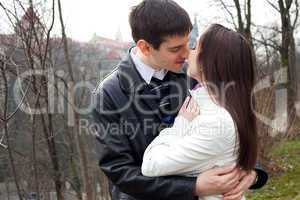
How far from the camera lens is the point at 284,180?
17.2 ft

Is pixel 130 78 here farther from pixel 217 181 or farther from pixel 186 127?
pixel 217 181

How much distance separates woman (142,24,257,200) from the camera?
113 cm

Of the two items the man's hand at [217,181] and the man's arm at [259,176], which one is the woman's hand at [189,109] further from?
the man's arm at [259,176]

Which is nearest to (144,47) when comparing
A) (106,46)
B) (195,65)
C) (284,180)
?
(195,65)

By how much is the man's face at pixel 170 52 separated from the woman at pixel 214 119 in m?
0.15

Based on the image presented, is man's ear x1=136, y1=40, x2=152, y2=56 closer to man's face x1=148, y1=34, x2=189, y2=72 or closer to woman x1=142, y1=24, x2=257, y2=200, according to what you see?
man's face x1=148, y1=34, x2=189, y2=72

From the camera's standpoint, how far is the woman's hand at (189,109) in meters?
1.18

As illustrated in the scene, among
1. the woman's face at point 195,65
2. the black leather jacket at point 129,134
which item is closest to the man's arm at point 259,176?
the black leather jacket at point 129,134

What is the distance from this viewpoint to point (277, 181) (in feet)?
17.4

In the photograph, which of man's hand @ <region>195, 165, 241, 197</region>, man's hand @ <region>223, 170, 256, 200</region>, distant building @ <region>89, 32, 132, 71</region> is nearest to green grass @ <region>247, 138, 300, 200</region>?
distant building @ <region>89, 32, 132, 71</region>

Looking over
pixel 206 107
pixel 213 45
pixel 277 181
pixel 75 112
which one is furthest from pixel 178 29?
pixel 277 181

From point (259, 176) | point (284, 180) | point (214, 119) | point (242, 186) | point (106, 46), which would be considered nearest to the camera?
point (214, 119)

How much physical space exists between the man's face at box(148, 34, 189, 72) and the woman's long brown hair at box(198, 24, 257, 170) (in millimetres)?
180

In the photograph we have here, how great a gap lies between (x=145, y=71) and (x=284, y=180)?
14.7 ft
